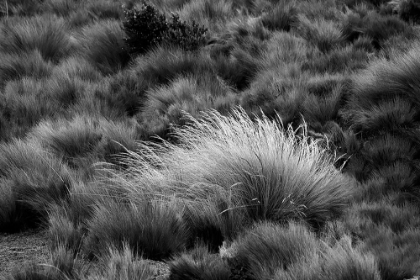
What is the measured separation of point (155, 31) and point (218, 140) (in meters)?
3.46

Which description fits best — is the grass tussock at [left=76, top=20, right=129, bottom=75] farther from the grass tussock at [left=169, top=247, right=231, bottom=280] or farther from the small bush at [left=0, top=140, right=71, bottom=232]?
the grass tussock at [left=169, top=247, right=231, bottom=280]

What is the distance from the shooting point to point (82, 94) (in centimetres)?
746

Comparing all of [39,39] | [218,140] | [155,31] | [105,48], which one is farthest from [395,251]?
[39,39]

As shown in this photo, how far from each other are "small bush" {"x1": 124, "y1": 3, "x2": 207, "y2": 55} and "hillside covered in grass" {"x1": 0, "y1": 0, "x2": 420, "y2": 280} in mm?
23

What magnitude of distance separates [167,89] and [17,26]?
3238 mm

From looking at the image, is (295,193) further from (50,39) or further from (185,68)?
(50,39)

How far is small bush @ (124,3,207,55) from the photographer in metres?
8.10

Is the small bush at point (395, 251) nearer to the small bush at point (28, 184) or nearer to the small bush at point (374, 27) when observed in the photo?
the small bush at point (28, 184)

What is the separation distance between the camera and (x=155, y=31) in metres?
8.30

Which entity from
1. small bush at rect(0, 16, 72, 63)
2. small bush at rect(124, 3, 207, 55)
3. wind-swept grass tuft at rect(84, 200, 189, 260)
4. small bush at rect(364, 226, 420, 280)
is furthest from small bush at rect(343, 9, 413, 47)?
wind-swept grass tuft at rect(84, 200, 189, 260)

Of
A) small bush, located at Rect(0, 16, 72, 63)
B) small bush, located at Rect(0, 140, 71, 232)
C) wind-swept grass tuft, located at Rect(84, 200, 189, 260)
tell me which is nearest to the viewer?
wind-swept grass tuft, located at Rect(84, 200, 189, 260)

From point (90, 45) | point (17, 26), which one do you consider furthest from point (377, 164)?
point (17, 26)

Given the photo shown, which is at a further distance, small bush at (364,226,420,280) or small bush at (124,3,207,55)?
small bush at (124,3,207,55)

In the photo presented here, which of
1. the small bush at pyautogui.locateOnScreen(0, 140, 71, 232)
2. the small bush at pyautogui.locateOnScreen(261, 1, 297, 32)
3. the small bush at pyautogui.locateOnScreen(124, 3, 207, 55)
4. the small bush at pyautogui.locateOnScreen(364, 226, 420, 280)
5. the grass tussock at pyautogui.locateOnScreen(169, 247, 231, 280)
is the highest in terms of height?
the small bush at pyautogui.locateOnScreen(124, 3, 207, 55)
